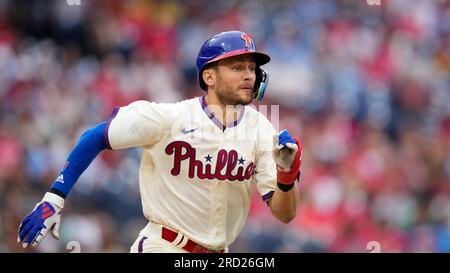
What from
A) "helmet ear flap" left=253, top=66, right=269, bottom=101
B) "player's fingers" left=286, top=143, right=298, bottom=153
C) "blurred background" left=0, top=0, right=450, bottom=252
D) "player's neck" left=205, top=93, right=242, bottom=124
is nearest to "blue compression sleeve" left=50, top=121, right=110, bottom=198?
"player's neck" left=205, top=93, right=242, bottom=124

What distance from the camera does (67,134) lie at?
29.5ft

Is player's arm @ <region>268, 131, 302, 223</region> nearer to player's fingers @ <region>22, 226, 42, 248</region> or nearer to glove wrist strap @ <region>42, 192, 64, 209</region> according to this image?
glove wrist strap @ <region>42, 192, 64, 209</region>

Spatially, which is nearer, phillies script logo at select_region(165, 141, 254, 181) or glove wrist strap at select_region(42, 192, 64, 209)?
glove wrist strap at select_region(42, 192, 64, 209)

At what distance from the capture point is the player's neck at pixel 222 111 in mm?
5148

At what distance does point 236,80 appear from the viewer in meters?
5.07

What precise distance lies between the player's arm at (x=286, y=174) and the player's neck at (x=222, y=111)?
53 cm

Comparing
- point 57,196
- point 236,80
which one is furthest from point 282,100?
point 57,196

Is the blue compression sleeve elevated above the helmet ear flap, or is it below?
below

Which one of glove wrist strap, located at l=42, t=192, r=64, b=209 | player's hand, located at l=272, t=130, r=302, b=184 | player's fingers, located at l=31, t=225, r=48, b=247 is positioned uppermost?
player's hand, located at l=272, t=130, r=302, b=184

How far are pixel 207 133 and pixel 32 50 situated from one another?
17.4 feet

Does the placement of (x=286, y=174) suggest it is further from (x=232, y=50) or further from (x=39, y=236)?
(x=39, y=236)

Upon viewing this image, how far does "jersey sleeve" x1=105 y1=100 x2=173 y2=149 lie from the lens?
4855 millimetres
